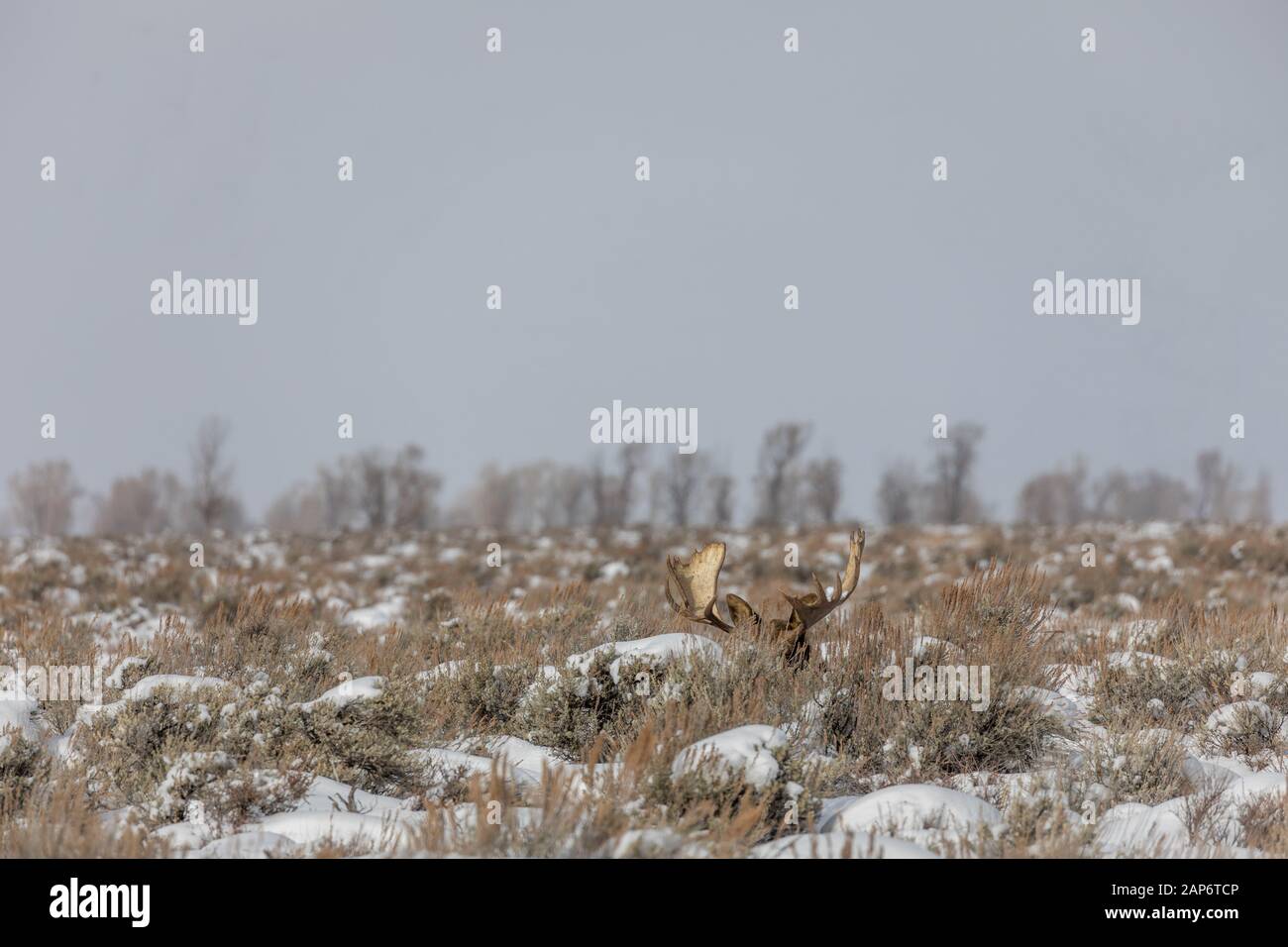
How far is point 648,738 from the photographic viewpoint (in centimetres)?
460

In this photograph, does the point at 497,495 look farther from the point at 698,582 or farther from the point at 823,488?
the point at 698,582

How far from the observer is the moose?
636 centimetres

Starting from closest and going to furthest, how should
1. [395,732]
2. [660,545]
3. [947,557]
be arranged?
[395,732], [947,557], [660,545]

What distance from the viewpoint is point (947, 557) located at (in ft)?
70.1

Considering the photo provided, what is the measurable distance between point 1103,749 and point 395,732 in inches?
150

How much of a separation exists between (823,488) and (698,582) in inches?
1592

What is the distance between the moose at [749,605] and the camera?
20.9 feet

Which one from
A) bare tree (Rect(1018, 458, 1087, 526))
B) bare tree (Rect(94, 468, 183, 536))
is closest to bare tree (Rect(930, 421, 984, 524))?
bare tree (Rect(1018, 458, 1087, 526))

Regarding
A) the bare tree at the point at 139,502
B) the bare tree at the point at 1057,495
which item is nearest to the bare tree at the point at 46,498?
the bare tree at the point at 139,502

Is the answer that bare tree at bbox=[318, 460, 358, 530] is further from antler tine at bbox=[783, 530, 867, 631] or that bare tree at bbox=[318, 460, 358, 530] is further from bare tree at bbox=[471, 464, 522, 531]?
antler tine at bbox=[783, 530, 867, 631]

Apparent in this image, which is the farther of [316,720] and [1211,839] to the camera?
[316,720]
